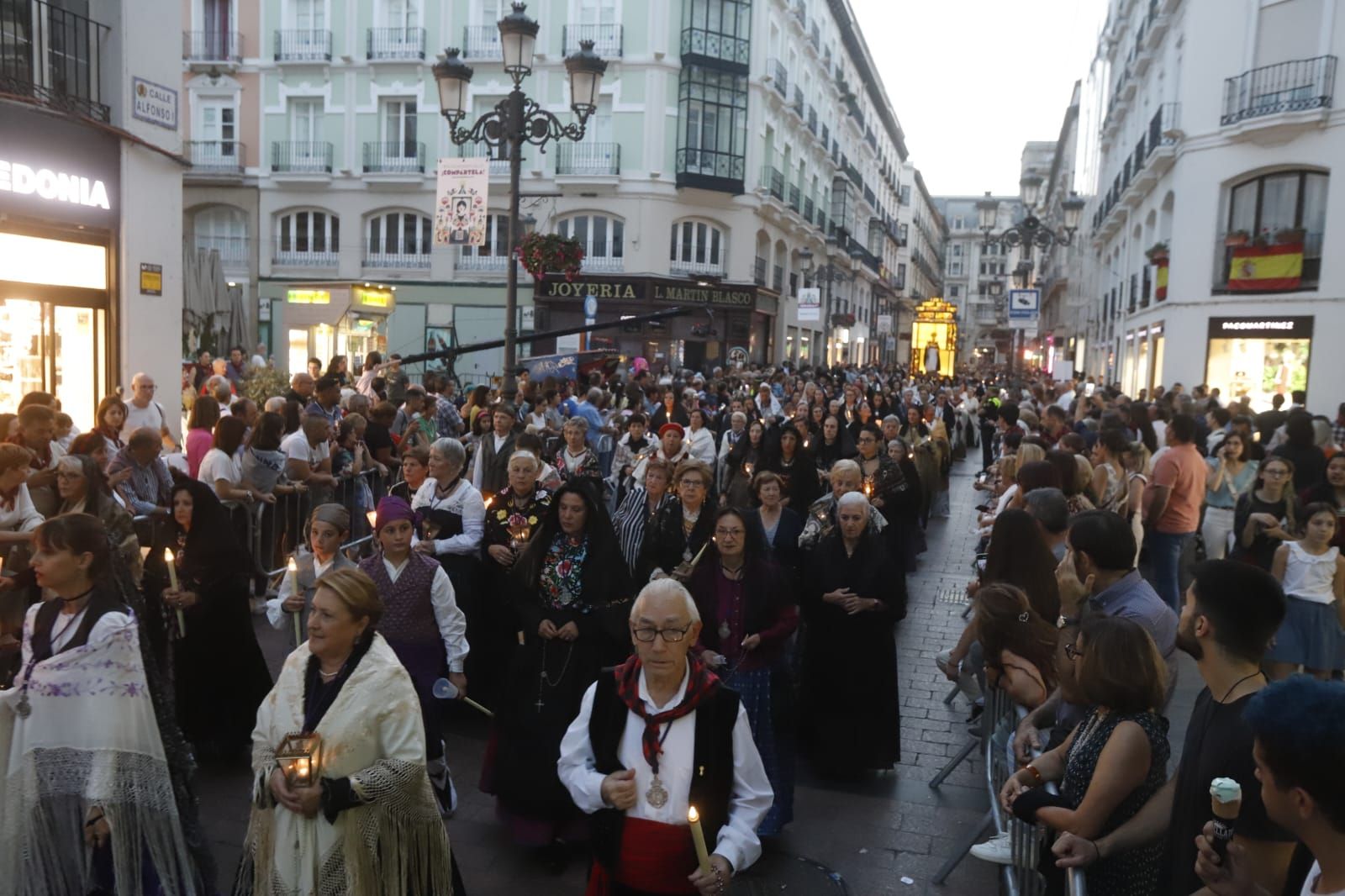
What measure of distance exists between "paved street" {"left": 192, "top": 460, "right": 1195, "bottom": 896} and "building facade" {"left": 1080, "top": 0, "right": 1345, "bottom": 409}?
17.2 metres

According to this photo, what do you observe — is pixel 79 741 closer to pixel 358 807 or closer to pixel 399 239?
pixel 358 807

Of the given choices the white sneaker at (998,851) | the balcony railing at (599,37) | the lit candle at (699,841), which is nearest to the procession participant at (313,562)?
the lit candle at (699,841)

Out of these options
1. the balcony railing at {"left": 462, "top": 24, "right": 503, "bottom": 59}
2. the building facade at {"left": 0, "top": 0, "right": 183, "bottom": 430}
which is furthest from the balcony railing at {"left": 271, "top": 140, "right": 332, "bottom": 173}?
the building facade at {"left": 0, "top": 0, "right": 183, "bottom": 430}

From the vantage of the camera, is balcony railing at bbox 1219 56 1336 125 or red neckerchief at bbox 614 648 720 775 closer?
red neckerchief at bbox 614 648 720 775

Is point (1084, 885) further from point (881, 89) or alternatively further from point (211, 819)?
point (881, 89)

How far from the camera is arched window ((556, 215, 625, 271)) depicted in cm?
3222

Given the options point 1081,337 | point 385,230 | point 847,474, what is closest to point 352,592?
point 847,474

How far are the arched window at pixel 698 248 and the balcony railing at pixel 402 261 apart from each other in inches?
333

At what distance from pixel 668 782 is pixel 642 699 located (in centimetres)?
27

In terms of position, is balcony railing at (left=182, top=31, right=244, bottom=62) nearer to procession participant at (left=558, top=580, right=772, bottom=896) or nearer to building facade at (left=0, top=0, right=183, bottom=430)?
building facade at (left=0, top=0, right=183, bottom=430)

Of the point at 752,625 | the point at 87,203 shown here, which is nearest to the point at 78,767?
the point at 752,625

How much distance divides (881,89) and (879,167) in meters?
5.00

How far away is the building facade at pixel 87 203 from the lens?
10.5m

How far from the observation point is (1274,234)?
69.3ft
